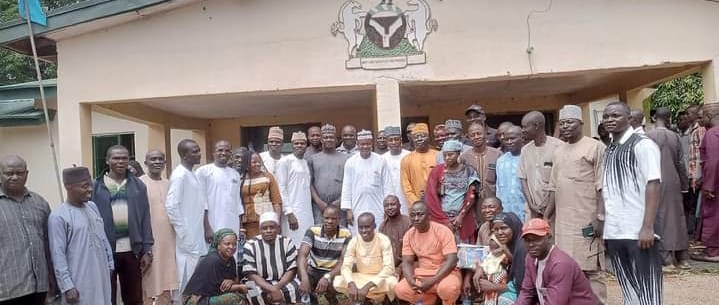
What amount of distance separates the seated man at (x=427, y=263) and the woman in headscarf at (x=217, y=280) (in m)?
1.40

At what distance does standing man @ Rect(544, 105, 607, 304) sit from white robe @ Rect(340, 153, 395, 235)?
6.76 ft

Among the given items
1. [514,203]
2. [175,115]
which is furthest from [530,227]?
[175,115]

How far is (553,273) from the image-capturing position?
4047 mm

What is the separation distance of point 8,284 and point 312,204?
10.4 ft

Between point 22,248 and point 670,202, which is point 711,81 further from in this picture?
point 22,248

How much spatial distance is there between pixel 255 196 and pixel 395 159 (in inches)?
55.7

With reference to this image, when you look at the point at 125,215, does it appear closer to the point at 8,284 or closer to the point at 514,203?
the point at 8,284

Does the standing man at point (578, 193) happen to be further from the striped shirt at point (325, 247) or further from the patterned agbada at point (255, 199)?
the patterned agbada at point (255, 199)

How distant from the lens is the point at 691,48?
7602 millimetres

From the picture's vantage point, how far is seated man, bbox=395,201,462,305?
5.61 m

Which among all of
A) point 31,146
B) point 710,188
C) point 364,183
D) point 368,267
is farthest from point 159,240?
point 31,146

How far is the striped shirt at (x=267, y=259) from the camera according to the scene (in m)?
5.89

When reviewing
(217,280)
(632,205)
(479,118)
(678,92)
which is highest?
(678,92)

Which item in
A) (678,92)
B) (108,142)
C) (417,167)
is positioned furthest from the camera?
(678,92)
